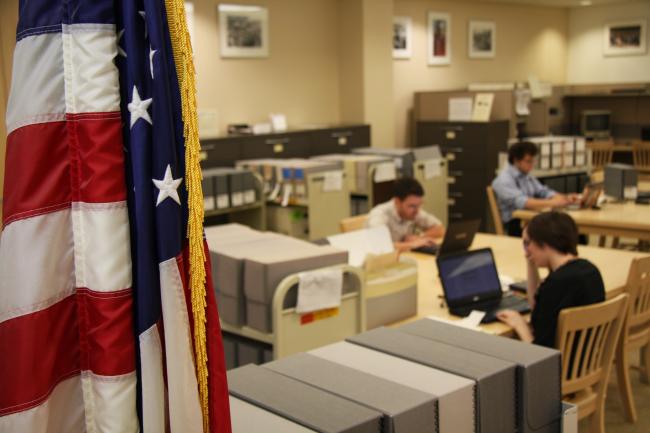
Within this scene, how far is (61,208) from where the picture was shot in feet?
3.37

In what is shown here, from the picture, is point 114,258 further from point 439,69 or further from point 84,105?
point 439,69

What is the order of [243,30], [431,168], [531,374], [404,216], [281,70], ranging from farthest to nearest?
[281,70] < [243,30] < [431,168] < [404,216] < [531,374]

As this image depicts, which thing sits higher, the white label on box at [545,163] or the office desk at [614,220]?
the white label on box at [545,163]

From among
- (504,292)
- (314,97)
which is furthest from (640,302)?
(314,97)

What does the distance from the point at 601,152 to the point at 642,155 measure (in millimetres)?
597

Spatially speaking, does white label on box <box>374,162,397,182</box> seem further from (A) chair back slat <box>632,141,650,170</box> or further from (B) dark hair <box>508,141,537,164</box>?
(A) chair back slat <box>632,141,650,170</box>

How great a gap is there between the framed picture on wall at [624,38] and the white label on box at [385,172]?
6384 mm

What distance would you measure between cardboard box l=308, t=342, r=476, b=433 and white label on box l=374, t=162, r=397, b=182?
16.5 feet

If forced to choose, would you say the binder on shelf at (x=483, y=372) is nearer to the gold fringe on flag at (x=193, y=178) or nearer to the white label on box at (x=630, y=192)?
the gold fringe on flag at (x=193, y=178)

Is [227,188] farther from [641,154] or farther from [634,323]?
[641,154]

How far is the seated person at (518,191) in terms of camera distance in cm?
602

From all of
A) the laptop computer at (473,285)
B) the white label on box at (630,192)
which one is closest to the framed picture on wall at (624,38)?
the white label on box at (630,192)

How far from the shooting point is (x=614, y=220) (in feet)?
18.1

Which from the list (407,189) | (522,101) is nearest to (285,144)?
(407,189)
